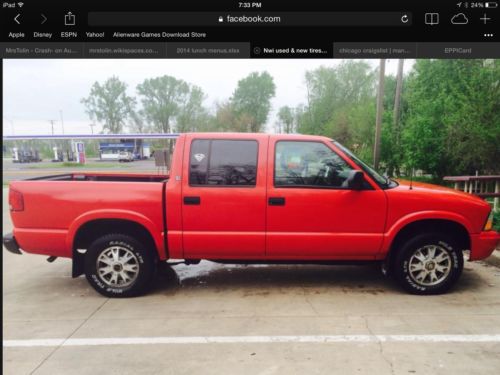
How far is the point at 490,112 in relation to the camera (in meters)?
8.77

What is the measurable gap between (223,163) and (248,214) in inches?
26.7

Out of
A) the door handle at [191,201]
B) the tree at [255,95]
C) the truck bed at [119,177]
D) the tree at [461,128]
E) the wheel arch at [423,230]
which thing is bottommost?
the wheel arch at [423,230]

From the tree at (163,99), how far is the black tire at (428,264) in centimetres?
5839

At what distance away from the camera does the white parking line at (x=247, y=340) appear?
320cm

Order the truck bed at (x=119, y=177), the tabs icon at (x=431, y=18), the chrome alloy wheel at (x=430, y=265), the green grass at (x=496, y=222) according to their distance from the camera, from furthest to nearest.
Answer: the green grass at (x=496, y=222) < the truck bed at (x=119, y=177) < the chrome alloy wheel at (x=430, y=265) < the tabs icon at (x=431, y=18)

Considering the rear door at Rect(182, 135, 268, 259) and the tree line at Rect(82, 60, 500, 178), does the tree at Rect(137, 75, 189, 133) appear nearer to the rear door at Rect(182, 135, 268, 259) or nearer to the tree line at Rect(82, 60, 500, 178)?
the tree line at Rect(82, 60, 500, 178)

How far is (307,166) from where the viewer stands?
415cm

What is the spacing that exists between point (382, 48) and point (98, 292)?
4508 millimetres

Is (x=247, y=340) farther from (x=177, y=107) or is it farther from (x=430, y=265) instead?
(x=177, y=107)

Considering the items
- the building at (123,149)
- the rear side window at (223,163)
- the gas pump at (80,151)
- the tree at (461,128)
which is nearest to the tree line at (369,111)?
the tree at (461,128)

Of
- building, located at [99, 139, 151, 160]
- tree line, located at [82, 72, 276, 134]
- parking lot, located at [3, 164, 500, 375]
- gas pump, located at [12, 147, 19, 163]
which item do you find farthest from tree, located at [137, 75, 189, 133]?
parking lot, located at [3, 164, 500, 375]

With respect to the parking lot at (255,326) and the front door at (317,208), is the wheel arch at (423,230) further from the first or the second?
the parking lot at (255,326)

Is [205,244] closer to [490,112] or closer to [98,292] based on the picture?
[98,292]

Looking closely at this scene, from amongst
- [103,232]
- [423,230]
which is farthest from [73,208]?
[423,230]
